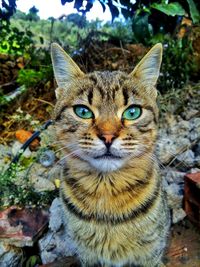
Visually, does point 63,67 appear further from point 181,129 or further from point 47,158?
point 181,129

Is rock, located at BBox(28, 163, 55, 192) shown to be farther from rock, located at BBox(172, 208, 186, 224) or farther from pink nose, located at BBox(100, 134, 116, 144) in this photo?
pink nose, located at BBox(100, 134, 116, 144)

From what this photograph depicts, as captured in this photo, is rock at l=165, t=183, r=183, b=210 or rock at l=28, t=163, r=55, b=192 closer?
rock at l=165, t=183, r=183, b=210

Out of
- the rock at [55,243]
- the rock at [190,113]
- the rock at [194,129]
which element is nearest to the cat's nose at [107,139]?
the rock at [55,243]

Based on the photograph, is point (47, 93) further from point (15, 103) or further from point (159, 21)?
point (159, 21)

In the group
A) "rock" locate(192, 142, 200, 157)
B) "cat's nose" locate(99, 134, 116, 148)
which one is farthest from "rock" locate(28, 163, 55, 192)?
"cat's nose" locate(99, 134, 116, 148)

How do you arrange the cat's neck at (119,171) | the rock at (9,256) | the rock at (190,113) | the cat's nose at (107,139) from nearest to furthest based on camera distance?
the cat's nose at (107,139) < the cat's neck at (119,171) < the rock at (9,256) < the rock at (190,113)

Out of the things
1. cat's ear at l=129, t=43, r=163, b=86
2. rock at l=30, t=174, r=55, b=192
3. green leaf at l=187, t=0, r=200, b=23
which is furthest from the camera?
green leaf at l=187, t=0, r=200, b=23

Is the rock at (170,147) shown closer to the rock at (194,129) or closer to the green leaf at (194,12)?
the rock at (194,129)

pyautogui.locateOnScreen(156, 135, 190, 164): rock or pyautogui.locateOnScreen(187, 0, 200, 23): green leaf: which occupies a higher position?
pyautogui.locateOnScreen(187, 0, 200, 23): green leaf

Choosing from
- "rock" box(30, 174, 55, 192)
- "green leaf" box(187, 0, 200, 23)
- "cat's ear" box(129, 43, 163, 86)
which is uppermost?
"green leaf" box(187, 0, 200, 23)
